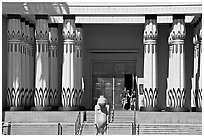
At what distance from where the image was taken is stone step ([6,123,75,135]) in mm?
27516

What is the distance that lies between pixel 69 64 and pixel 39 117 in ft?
10.4

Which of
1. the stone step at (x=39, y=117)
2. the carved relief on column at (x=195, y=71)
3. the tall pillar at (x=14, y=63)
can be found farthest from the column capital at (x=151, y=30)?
the tall pillar at (x=14, y=63)

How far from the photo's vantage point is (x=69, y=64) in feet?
104

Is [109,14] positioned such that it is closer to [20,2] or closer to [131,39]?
[20,2]

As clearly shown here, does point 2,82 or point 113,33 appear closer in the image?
point 2,82

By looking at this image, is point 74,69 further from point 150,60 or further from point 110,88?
point 110,88

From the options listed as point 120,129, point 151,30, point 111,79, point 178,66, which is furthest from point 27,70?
point 178,66

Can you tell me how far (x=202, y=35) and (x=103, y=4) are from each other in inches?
208

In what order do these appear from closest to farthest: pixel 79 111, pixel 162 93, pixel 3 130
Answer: pixel 3 130 → pixel 79 111 → pixel 162 93

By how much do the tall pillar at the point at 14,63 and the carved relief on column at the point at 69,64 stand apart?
2.33 m

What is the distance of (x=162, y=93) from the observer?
37.7 metres

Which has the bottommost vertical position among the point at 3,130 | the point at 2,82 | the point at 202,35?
the point at 3,130

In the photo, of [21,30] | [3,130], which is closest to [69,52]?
[21,30]

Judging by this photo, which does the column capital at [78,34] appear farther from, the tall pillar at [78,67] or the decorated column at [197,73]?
the decorated column at [197,73]
